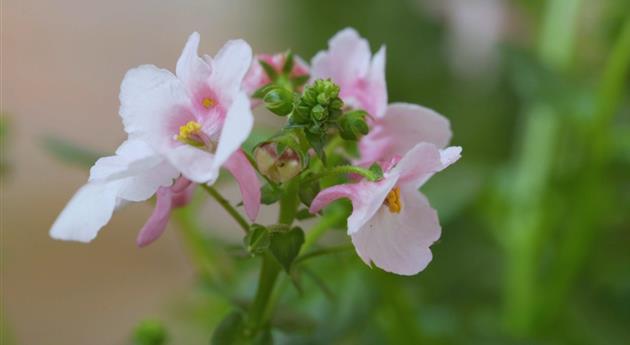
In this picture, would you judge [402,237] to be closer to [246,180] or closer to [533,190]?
[246,180]

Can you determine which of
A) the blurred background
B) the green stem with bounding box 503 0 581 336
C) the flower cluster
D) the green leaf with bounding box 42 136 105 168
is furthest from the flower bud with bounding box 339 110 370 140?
the green stem with bounding box 503 0 581 336

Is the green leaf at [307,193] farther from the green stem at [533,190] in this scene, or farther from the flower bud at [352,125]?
the green stem at [533,190]

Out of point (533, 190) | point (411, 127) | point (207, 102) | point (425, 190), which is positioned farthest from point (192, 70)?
point (533, 190)

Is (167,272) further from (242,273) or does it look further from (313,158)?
(313,158)

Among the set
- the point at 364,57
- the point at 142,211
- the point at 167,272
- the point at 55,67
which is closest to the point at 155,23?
the point at 55,67

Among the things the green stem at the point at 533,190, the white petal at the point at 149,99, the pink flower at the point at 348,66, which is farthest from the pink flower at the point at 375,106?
the green stem at the point at 533,190
